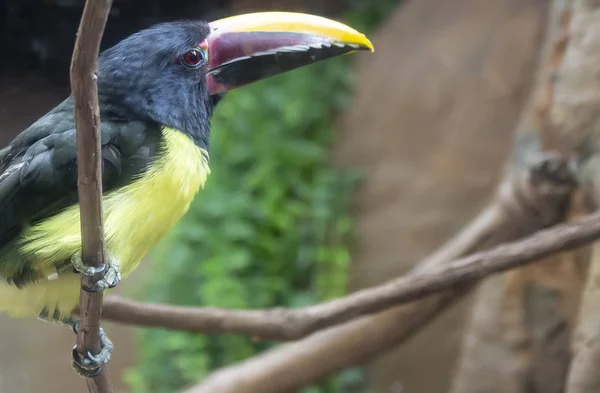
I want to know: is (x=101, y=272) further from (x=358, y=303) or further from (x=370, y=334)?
(x=370, y=334)

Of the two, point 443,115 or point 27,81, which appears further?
point 443,115

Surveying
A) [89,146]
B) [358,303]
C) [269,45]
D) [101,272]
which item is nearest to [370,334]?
[358,303]

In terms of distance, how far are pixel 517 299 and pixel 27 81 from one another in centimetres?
139

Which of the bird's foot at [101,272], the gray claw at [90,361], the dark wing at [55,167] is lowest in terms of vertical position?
the gray claw at [90,361]

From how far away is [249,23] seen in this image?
1.48 metres

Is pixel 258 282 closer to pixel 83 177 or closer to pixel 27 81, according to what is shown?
pixel 27 81

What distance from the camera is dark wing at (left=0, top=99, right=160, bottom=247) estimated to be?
1.19 metres

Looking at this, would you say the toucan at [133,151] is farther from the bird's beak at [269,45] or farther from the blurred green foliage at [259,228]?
the blurred green foliage at [259,228]

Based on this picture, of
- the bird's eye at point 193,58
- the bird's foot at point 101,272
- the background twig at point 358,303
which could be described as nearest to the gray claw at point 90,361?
the bird's foot at point 101,272

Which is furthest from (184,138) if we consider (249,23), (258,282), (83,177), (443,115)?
(443,115)

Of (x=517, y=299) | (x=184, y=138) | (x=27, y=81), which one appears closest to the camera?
(x=184, y=138)

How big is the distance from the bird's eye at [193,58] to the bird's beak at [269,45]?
0.05 ft

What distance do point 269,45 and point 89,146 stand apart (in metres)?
0.66

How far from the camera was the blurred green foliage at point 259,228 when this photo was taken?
268 centimetres
